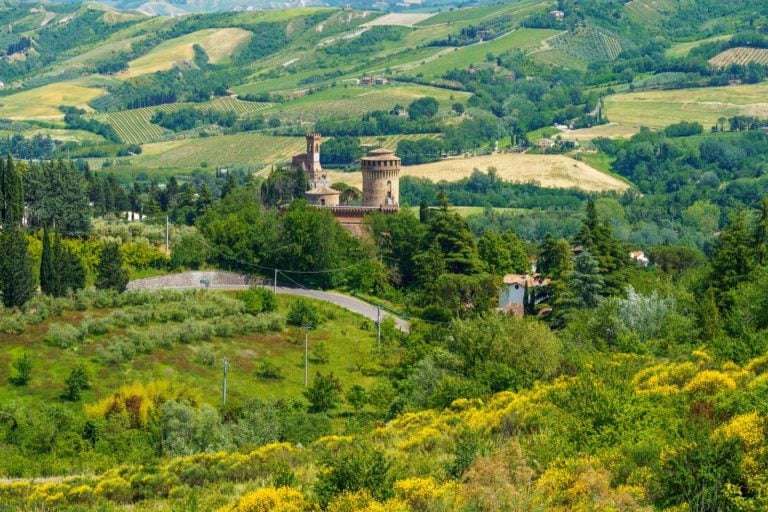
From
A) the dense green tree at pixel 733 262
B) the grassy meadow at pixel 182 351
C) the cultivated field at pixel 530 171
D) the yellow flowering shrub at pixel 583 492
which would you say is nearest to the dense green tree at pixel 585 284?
the dense green tree at pixel 733 262

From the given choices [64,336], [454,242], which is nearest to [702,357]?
[64,336]

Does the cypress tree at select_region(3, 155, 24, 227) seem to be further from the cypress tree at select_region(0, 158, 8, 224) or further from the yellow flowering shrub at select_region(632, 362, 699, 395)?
the yellow flowering shrub at select_region(632, 362, 699, 395)

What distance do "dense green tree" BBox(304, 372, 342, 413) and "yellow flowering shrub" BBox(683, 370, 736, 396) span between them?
83.8 feet

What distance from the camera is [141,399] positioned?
2240 inches

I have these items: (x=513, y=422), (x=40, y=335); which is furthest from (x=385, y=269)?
(x=513, y=422)

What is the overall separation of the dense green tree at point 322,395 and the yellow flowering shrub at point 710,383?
25531 millimetres

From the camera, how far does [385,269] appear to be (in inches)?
3435

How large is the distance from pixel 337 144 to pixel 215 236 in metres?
113

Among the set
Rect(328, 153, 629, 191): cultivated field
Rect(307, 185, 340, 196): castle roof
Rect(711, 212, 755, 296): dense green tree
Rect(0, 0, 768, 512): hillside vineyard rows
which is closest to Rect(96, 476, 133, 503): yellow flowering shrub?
Rect(0, 0, 768, 512): hillside vineyard rows

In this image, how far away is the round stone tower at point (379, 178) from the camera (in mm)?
105125

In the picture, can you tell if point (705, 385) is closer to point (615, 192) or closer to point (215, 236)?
point (215, 236)

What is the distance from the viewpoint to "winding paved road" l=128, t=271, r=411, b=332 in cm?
7999

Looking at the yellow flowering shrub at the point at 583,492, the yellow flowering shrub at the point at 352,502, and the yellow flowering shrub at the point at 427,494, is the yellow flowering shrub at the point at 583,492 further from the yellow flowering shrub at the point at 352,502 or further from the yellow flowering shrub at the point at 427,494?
the yellow flowering shrub at the point at 352,502

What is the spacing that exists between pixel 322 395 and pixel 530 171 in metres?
131
